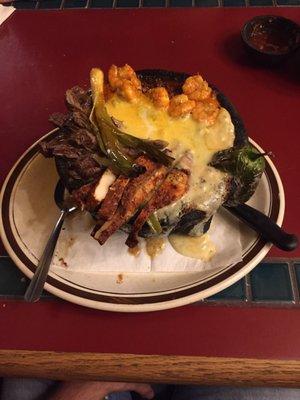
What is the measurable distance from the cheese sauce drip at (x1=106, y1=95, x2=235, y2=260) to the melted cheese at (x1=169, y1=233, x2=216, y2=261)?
2cm

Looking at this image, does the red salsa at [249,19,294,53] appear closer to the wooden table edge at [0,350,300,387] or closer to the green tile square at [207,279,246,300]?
the green tile square at [207,279,246,300]

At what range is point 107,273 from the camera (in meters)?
0.87

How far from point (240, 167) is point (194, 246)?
180 millimetres

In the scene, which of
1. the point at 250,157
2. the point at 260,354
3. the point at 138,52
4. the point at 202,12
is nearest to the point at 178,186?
the point at 250,157

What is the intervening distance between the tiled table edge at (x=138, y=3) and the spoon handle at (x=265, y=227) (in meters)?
0.98

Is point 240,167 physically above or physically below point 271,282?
above

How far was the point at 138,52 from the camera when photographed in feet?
4.79

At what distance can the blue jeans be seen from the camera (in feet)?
3.22

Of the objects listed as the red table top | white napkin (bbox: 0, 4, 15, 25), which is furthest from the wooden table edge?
white napkin (bbox: 0, 4, 15, 25)

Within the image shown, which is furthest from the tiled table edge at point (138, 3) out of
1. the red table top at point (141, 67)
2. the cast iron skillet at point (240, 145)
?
the cast iron skillet at point (240, 145)

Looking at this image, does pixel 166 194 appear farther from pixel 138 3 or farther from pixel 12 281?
pixel 138 3

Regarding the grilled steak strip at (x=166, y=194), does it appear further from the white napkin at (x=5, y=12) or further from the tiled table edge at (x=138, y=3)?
the white napkin at (x=5, y=12)

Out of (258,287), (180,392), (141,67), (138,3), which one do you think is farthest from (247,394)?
(138,3)

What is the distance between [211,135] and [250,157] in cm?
10
